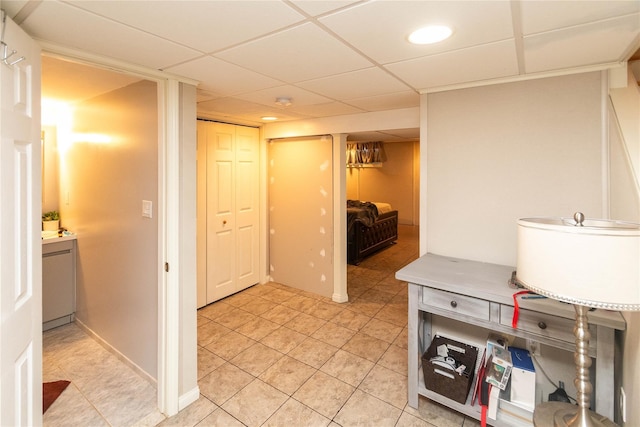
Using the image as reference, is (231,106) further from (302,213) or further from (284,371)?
(284,371)

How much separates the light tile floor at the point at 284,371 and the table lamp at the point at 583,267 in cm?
109

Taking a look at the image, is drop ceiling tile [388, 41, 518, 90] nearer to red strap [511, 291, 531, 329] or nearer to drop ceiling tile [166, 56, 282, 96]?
drop ceiling tile [166, 56, 282, 96]

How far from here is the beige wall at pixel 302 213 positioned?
3.86m

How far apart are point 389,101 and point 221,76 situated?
4.63 feet

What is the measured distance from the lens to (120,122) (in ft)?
7.86

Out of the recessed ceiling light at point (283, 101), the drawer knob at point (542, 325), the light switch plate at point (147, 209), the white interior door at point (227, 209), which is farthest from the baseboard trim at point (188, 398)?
the recessed ceiling light at point (283, 101)

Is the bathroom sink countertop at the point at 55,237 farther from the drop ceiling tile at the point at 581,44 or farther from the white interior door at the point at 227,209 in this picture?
the drop ceiling tile at the point at 581,44

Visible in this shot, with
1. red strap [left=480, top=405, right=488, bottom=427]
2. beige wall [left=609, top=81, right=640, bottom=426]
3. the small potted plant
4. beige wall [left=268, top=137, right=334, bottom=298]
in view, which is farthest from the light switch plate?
beige wall [left=609, top=81, right=640, bottom=426]

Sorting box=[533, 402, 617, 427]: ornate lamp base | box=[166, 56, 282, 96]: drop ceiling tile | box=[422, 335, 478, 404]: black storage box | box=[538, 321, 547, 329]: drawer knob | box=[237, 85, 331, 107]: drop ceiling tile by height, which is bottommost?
box=[422, 335, 478, 404]: black storage box

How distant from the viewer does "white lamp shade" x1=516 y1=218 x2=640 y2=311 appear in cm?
102

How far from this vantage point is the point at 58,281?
3.06 meters

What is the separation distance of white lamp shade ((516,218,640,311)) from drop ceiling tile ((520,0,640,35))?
0.80 meters

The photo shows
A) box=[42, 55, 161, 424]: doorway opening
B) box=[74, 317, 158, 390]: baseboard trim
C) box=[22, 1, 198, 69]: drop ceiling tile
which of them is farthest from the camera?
box=[74, 317, 158, 390]: baseboard trim

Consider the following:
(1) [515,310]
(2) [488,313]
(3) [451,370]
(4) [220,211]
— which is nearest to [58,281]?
(4) [220,211]
